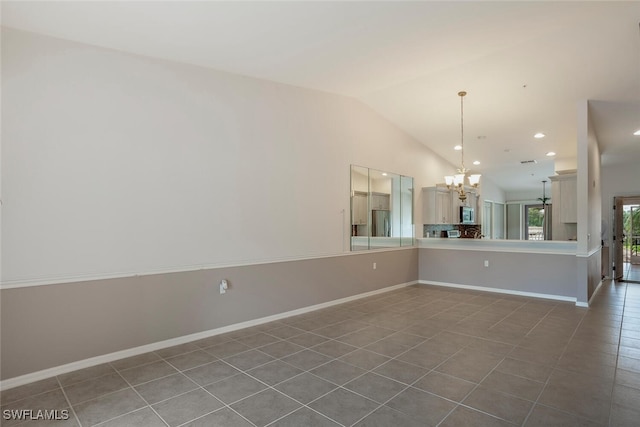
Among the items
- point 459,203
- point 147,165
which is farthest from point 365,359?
point 459,203

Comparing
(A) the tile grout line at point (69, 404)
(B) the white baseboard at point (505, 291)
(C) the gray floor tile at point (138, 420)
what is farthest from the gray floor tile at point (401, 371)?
(B) the white baseboard at point (505, 291)

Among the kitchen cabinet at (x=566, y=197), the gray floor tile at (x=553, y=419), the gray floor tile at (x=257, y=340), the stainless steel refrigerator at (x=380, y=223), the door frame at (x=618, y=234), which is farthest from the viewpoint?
the door frame at (x=618, y=234)

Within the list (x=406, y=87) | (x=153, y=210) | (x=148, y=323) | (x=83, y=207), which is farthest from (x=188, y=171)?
(x=406, y=87)

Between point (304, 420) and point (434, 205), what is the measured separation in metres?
6.27

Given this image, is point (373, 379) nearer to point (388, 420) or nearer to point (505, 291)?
point (388, 420)

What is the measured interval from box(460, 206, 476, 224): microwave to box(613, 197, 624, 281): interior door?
3.18 metres

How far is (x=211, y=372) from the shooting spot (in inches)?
116

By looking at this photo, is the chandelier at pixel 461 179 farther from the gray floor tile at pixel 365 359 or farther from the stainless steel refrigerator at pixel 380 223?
the gray floor tile at pixel 365 359

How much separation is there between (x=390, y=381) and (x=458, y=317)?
2.24 metres

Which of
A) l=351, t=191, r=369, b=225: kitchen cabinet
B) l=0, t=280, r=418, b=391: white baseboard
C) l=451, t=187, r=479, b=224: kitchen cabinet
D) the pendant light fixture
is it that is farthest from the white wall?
the pendant light fixture

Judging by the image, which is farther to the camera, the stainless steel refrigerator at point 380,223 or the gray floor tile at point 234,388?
the stainless steel refrigerator at point 380,223

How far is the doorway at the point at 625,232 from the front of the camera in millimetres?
8106

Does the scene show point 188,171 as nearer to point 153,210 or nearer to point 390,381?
point 153,210

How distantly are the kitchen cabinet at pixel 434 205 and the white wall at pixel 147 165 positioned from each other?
11.1 feet
